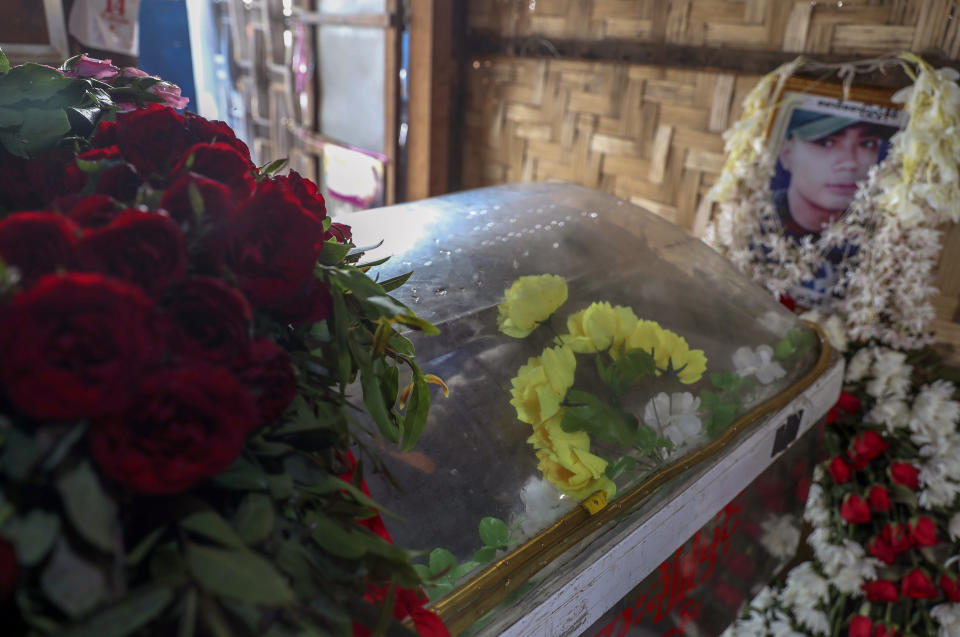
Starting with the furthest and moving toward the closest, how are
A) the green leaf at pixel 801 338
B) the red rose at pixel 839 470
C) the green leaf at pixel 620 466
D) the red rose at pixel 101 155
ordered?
1. the red rose at pixel 839 470
2. the green leaf at pixel 801 338
3. the green leaf at pixel 620 466
4. the red rose at pixel 101 155

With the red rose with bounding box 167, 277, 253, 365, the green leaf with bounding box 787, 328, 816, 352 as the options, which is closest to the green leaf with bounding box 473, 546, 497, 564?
the red rose with bounding box 167, 277, 253, 365

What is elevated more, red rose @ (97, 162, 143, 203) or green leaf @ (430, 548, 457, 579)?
red rose @ (97, 162, 143, 203)

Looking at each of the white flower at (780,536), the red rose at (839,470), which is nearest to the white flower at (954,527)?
the red rose at (839,470)

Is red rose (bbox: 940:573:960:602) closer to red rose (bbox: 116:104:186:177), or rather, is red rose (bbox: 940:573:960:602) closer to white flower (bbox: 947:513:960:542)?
white flower (bbox: 947:513:960:542)

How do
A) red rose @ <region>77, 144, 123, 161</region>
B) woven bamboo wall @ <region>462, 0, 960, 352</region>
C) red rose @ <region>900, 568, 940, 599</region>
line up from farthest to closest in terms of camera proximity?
1. woven bamboo wall @ <region>462, 0, 960, 352</region>
2. red rose @ <region>900, 568, 940, 599</region>
3. red rose @ <region>77, 144, 123, 161</region>

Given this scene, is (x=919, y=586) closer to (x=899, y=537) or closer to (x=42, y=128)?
(x=899, y=537)

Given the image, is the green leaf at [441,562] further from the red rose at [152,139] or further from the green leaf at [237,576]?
the red rose at [152,139]

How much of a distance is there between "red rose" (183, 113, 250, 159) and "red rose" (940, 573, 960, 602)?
5.53ft

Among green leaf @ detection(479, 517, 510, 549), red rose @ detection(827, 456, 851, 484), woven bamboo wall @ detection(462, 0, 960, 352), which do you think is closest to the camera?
green leaf @ detection(479, 517, 510, 549)

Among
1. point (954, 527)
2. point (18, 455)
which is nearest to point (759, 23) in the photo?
point (954, 527)

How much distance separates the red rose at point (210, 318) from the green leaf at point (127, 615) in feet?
0.49

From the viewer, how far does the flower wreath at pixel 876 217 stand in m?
1.54

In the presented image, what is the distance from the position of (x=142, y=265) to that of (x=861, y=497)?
5.47ft

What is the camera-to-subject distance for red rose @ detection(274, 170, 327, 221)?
2.16 feet
